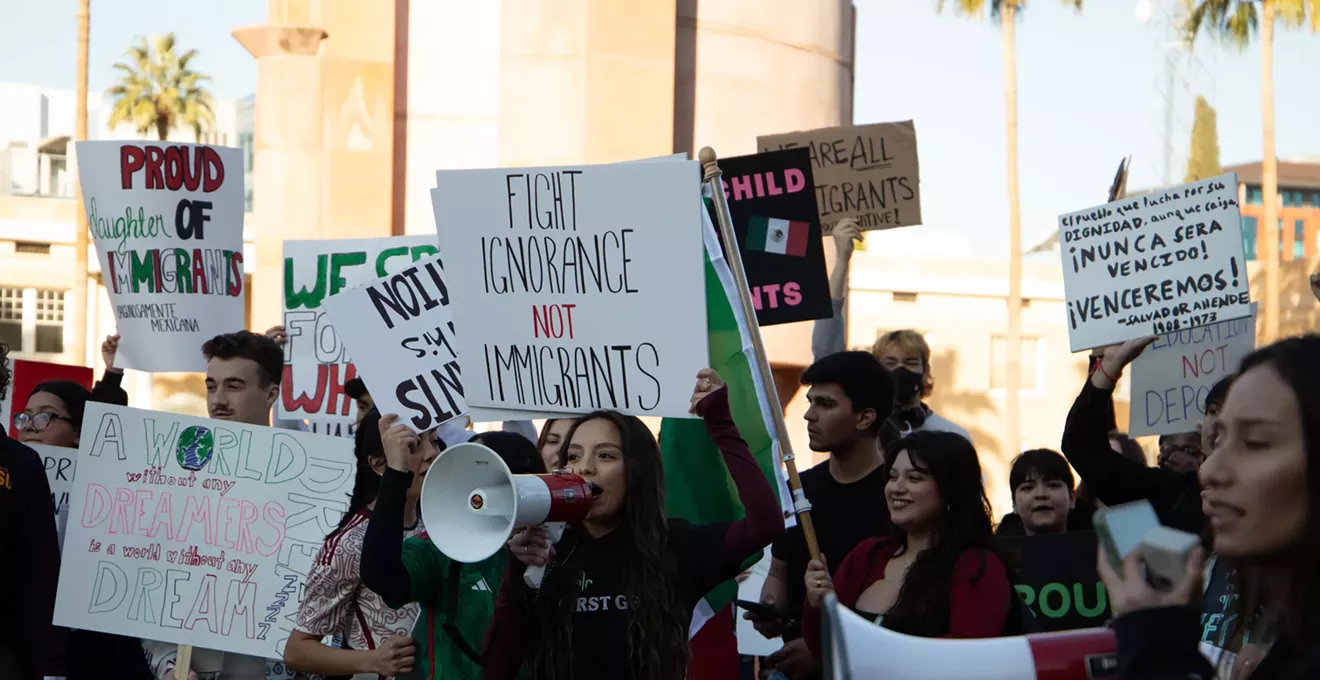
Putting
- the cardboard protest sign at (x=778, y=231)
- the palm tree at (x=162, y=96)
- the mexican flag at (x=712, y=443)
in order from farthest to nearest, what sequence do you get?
1. the palm tree at (x=162, y=96)
2. the cardboard protest sign at (x=778, y=231)
3. the mexican flag at (x=712, y=443)

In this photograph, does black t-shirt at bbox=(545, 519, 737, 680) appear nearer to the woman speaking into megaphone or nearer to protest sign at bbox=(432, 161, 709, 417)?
the woman speaking into megaphone

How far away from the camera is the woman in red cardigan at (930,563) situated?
438 centimetres

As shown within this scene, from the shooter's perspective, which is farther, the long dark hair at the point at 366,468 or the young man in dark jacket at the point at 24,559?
the young man in dark jacket at the point at 24,559

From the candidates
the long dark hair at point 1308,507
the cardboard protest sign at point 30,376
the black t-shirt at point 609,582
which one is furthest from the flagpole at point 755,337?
the cardboard protest sign at point 30,376

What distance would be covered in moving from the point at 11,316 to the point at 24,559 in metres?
31.7

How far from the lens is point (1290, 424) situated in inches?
87.0

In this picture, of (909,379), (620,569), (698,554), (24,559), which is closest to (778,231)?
(909,379)

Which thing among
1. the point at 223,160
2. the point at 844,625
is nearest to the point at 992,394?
the point at 223,160

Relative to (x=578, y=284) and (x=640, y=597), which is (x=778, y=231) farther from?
(x=640, y=597)

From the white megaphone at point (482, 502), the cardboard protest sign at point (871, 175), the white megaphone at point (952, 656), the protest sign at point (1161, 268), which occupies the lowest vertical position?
the white megaphone at point (952, 656)

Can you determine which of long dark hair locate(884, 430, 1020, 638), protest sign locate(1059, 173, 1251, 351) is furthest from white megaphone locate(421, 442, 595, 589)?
protest sign locate(1059, 173, 1251, 351)

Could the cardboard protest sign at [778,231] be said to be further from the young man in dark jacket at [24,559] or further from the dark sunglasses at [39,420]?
the dark sunglasses at [39,420]

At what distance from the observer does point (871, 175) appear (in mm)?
8289

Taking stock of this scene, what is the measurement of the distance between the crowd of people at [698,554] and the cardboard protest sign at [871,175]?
6.35 feet
